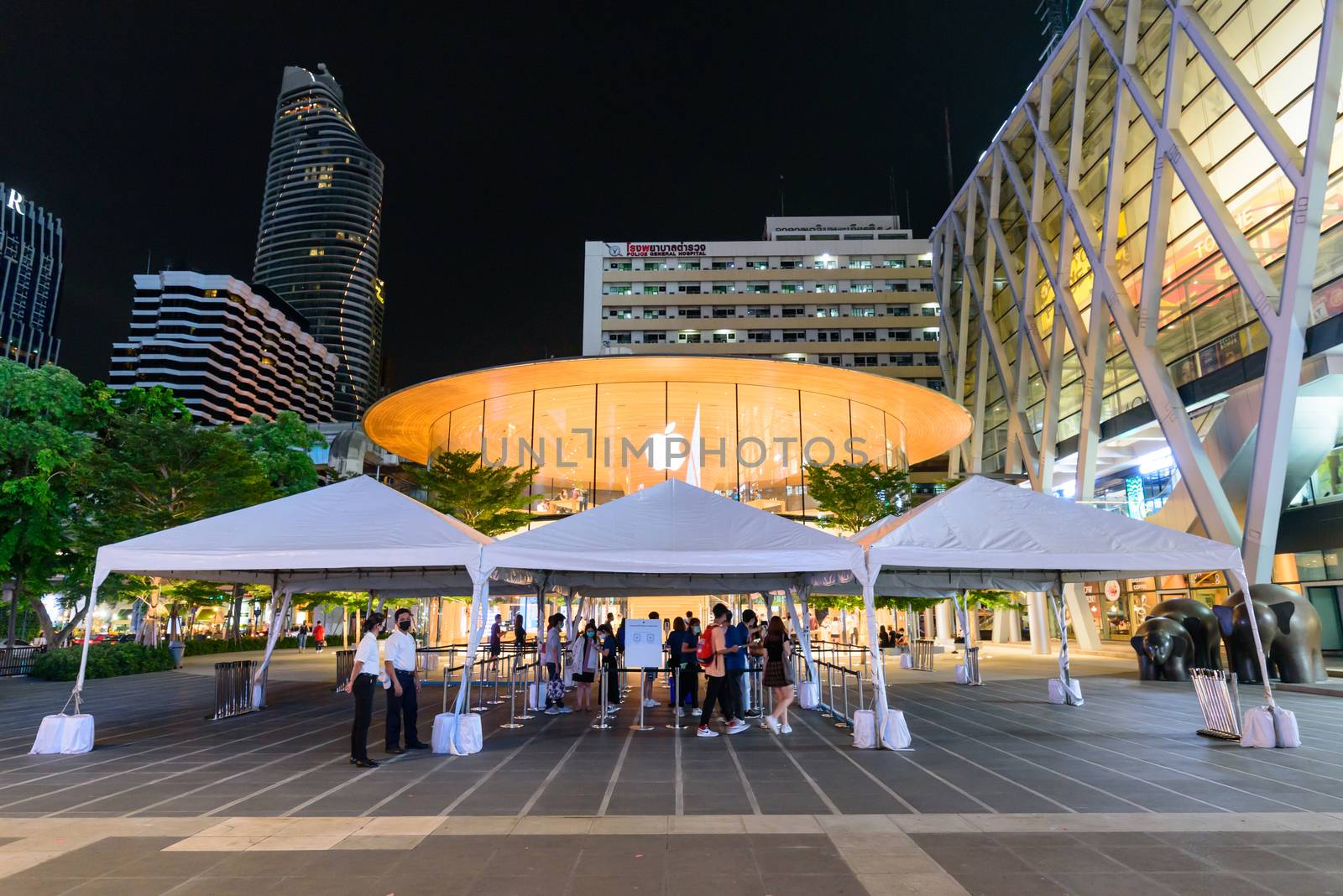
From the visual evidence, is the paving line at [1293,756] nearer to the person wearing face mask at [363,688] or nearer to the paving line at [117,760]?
the person wearing face mask at [363,688]

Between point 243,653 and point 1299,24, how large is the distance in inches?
2044

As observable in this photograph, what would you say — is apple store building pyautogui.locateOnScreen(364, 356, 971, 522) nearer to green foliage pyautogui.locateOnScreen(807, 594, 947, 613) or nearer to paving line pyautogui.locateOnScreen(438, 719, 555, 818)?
green foliage pyautogui.locateOnScreen(807, 594, 947, 613)

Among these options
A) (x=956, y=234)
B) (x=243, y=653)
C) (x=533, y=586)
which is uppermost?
(x=956, y=234)

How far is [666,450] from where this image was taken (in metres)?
34.9

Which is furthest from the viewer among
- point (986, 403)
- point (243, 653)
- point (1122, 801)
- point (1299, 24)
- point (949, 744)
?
point (986, 403)

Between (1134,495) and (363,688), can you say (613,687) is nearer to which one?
(363,688)

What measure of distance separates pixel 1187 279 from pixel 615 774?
115 feet

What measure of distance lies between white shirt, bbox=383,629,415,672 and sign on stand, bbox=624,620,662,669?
377cm

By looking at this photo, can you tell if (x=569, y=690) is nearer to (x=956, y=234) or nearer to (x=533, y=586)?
(x=533, y=586)

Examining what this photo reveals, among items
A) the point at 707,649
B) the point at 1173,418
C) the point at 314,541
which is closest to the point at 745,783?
the point at 707,649

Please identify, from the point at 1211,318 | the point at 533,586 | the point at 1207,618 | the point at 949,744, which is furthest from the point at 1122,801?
the point at 1211,318

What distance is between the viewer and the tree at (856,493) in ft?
95.0

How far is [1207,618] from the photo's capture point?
23.0m

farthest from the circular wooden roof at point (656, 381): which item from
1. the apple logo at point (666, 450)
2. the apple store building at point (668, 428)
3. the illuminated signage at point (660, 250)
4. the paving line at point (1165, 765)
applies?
the illuminated signage at point (660, 250)
